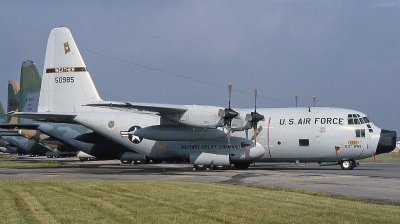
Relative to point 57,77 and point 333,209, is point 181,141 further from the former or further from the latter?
point 333,209

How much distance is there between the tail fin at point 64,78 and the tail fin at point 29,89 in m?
14.7

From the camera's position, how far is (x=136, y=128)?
3475 centimetres

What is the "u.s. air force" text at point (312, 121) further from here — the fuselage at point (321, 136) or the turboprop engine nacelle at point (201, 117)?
the turboprop engine nacelle at point (201, 117)

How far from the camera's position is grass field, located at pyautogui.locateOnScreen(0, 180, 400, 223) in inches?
445

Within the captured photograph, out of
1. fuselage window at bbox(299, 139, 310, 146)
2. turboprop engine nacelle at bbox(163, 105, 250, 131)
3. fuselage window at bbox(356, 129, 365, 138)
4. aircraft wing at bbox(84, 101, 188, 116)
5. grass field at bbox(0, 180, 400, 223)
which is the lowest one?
grass field at bbox(0, 180, 400, 223)

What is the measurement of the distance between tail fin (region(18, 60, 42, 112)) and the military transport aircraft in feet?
55.6

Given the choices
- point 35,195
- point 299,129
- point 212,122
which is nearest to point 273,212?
point 35,195

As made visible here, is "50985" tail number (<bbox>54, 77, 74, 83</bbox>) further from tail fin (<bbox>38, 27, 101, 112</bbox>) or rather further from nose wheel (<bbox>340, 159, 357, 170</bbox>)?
nose wheel (<bbox>340, 159, 357, 170</bbox>)

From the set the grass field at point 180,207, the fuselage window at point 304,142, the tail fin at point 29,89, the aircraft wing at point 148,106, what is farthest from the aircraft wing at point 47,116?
the tail fin at point 29,89

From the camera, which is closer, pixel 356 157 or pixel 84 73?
pixel 356 157

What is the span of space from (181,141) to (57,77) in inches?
424

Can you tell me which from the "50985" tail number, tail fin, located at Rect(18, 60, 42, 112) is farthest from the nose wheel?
tail fin, located at Rect(18, 60, 42, 112)

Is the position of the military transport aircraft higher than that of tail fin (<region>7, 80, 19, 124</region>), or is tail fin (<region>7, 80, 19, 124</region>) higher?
tail fin (<region>7, 80, 19, 124</region>)

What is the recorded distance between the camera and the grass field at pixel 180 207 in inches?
445
